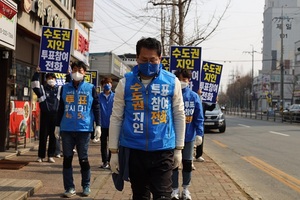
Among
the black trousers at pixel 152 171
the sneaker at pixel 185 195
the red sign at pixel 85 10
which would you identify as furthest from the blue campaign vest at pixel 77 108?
the red sign at pixel 85 10

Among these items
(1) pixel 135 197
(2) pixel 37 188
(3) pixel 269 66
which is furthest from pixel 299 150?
(3) pixel 269 66

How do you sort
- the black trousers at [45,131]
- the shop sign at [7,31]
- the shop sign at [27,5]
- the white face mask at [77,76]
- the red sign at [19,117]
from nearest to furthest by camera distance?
the white face mask at [77,76], the shop sign at [7,31], the black trousers at [45,131], the shop sign at [27,5], the red sign at [19,117]

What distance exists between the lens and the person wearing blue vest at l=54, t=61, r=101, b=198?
6.00 metres

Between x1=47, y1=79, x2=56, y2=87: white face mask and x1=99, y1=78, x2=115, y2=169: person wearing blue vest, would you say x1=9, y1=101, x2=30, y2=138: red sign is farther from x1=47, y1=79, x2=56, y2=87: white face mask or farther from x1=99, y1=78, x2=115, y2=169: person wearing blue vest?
x1=99, y1=78, x2=115, y2=169: person wearing blue vest

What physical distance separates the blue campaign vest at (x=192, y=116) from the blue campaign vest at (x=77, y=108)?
1.47m

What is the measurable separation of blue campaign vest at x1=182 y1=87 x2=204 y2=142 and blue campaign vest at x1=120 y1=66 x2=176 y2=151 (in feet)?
7.75

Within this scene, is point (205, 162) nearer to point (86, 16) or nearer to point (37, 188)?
point (37, 188)

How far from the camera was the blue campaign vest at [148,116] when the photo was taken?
362cm

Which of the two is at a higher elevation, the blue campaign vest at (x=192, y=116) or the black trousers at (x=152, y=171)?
the blue campaign vest at (x=192, y=116)

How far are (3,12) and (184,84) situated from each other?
401cm

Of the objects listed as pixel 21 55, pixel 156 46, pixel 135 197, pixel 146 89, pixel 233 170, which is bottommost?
pixel 233 170

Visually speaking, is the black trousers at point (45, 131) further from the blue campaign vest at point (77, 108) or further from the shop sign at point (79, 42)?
the shop sign at point (79, 42)

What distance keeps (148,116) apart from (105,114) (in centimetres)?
542

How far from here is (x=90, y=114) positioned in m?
6.30
